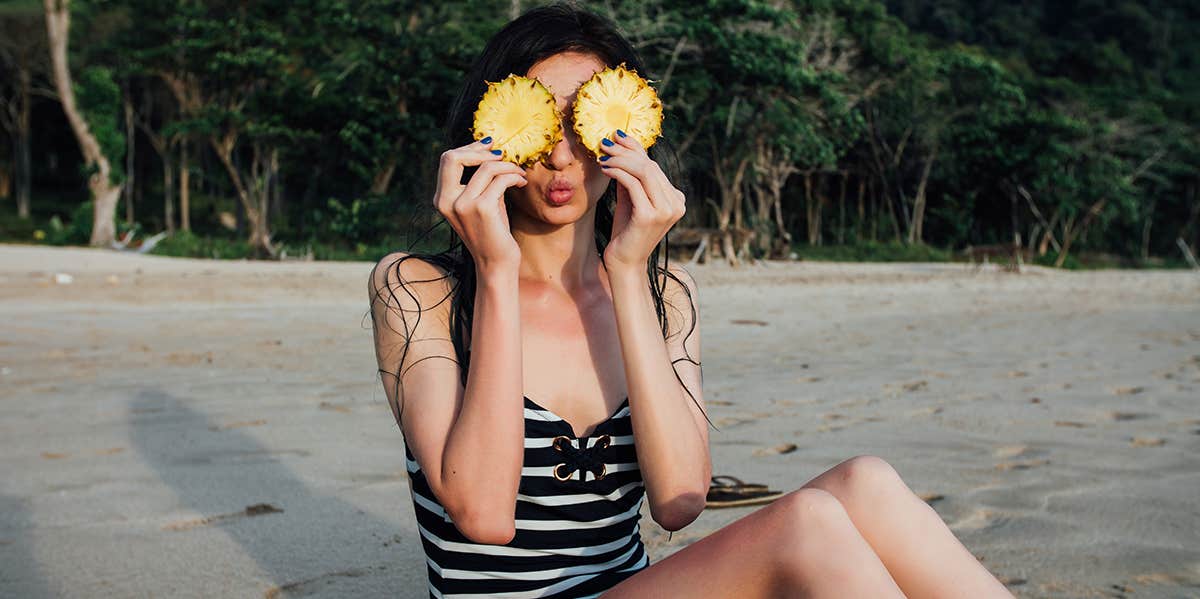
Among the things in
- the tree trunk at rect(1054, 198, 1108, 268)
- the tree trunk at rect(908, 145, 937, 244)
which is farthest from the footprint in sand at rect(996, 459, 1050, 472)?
the tree trunk at rect(908, 145, 937, 244)

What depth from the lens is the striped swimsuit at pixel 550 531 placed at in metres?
1.81

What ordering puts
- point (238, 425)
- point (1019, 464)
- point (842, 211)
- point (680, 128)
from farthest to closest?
point (842, 211)
point (680, 128)
point (238, 425)
point (1019, 464)

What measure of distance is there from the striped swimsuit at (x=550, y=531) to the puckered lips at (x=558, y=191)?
41 cm

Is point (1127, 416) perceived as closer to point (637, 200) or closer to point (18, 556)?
point (637, 200)

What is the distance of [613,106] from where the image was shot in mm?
1919

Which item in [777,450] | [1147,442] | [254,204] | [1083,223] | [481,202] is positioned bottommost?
[254,204]

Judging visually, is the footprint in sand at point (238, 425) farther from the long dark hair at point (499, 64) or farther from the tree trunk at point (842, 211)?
the tree trunk at point (842, 211)

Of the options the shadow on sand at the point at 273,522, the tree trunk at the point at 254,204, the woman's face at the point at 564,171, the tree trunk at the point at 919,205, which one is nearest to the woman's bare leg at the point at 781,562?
the woman's face at the point at 564,171

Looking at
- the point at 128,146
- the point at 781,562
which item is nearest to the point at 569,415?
the point at 781,562

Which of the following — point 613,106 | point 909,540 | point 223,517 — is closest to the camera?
point 909,540

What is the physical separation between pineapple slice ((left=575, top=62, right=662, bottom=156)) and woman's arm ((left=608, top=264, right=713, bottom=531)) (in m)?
0.27

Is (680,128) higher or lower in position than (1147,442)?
higher

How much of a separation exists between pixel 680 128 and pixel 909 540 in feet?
64.3

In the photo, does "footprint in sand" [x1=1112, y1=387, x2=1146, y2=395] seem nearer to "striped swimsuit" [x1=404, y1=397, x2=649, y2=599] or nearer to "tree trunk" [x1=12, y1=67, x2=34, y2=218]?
"striped swimsuit" [x1=404, y1=397, x2=649, y2=599]
